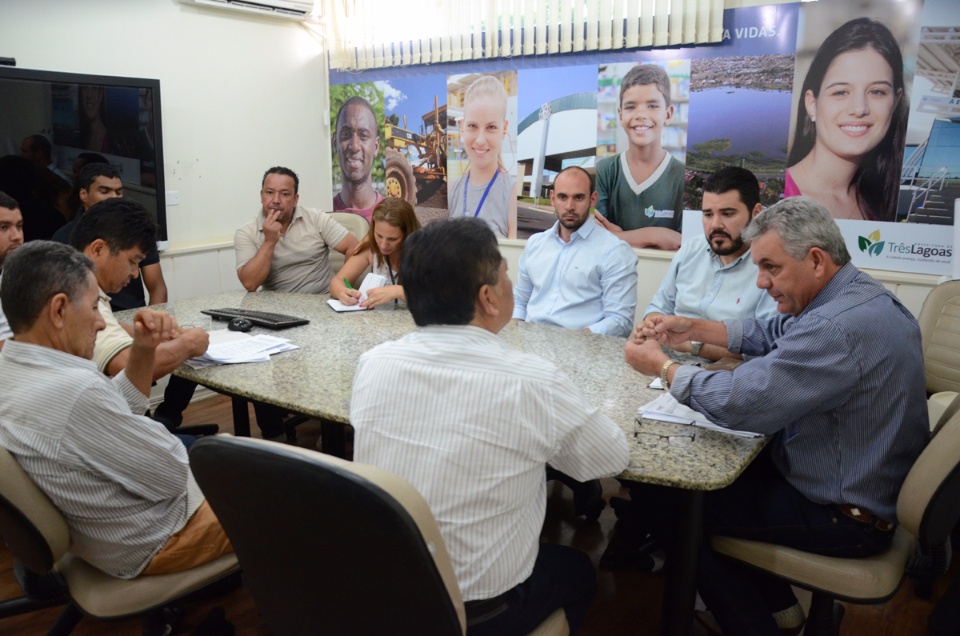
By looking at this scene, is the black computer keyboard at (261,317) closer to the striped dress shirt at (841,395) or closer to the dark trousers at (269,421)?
the dark trousers at (269,421)

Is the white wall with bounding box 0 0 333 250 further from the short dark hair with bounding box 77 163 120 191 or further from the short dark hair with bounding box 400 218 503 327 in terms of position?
the short dark hair with bounding box 400 218 503 327

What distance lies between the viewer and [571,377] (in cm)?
204

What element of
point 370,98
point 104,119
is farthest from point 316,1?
point 104,119

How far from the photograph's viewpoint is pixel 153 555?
1.63 metres

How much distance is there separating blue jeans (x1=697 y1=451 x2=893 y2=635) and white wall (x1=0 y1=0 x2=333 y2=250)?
11.9ft

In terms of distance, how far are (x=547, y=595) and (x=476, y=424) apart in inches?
17.7

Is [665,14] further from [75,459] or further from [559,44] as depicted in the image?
[75,459]

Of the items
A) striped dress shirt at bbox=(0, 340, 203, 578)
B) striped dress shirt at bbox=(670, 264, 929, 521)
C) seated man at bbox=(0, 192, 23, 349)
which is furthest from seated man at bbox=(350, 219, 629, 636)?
seated man at bbox=(0, 192, 23, 349)

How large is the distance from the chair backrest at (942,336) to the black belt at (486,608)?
2137 millimetres

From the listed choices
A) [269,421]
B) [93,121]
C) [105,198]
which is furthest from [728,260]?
[93,121]

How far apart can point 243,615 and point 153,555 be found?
2.45ft

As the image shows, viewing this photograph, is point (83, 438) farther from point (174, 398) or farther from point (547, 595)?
point (174, 398)

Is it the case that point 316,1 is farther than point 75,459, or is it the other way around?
point 316,1

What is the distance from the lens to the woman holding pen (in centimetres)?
306
